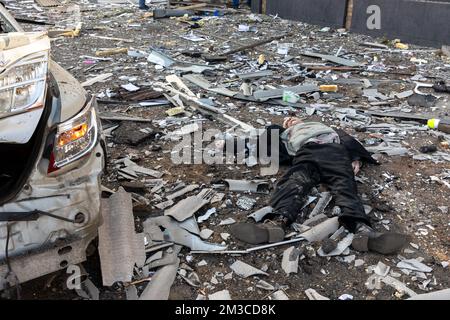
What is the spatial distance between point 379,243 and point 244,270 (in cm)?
124

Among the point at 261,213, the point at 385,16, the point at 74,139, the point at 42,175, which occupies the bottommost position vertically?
the point at 261,213

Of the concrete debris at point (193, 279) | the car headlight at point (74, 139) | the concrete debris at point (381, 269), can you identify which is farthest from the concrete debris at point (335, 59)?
the car headlight at point (74, 139)

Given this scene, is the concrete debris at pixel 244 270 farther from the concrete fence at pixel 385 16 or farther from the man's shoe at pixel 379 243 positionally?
the concrete fence at pixel 385 16

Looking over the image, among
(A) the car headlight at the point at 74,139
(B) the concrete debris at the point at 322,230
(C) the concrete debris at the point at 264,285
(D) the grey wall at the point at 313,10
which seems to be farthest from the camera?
(D) the grey wall at the point at 313,10

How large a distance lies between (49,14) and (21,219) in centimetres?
1437

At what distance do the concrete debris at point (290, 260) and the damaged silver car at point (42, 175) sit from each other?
165cm

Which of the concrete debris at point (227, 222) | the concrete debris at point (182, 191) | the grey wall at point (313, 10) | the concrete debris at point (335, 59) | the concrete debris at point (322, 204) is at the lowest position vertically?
the concrete debris at point (335, 59)

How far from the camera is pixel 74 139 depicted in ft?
9.45

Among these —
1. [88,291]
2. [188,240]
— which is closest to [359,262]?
[188,240]

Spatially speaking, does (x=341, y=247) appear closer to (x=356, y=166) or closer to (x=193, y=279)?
(x=193, y=279)

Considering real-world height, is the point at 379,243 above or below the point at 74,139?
below

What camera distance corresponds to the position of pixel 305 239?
4.02 metres

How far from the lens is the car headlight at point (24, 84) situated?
272 cm
